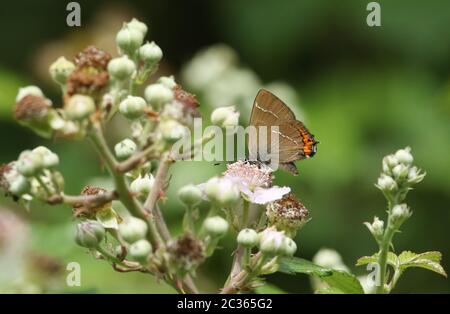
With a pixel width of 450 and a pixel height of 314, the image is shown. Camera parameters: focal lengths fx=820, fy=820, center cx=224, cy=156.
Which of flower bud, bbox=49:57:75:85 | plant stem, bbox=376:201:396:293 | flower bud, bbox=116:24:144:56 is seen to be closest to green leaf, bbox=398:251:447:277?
plant stem, bbox=376:201:396:293

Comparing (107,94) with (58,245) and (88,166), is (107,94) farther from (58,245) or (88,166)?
(88,166)

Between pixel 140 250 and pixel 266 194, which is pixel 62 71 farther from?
pixel 266 194

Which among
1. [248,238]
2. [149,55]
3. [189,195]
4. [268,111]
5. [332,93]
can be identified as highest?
[332,93]

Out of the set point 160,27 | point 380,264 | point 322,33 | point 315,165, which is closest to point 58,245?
point 380,264

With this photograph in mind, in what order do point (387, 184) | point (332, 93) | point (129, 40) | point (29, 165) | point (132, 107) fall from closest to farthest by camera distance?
point (29, 165) < point (132, 107) < point (129, 40) < point (387, 184) < point (332, 93)

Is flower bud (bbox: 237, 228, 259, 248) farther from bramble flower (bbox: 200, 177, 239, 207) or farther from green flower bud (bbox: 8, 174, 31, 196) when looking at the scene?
green flower bud (bbox: 8, 174, 31, 196)

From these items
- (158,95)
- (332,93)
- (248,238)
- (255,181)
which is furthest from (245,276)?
(332,93)
